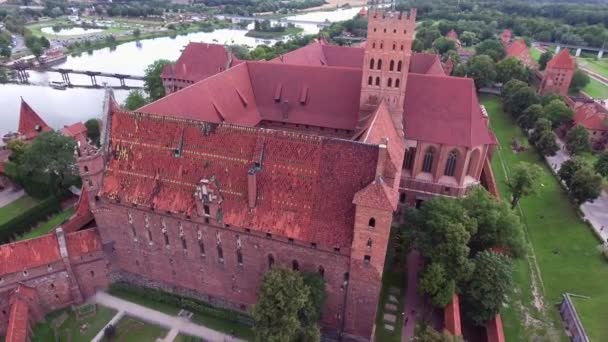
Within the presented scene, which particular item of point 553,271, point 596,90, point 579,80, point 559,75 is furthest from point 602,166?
point 596,90

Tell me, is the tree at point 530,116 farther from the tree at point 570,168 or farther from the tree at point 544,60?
the tree at point 544,60

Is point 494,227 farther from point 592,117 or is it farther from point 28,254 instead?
point 592,117

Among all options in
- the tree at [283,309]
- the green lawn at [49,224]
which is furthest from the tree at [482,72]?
the green lawn at [49,224]

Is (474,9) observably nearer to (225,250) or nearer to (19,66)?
(19,66)

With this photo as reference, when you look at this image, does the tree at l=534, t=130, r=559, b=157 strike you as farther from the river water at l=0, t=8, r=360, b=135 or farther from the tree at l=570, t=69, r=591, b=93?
the river water at l=0, t=8, r=360, b=135

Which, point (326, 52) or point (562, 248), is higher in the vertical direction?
point (326, 52)

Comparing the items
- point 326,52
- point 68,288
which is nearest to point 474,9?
point 326,52

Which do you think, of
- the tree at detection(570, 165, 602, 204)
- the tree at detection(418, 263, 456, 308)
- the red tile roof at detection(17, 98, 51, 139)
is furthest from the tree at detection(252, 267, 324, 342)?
the red tile roof at detection(17, 98, 51, 139)
